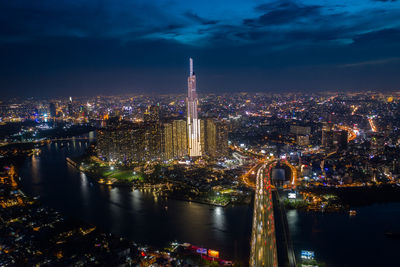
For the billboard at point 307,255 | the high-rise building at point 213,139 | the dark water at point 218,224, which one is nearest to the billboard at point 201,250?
the dark water at point 218,224

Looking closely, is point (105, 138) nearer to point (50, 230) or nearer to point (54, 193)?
point (54, 193)

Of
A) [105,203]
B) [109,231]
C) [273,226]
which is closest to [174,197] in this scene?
[105,203]

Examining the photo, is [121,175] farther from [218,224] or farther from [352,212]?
[352,212]

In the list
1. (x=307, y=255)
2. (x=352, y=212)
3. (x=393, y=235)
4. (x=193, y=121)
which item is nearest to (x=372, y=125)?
(x=193, y=121)

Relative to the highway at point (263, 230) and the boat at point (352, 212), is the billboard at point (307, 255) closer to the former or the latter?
the highway at point (263, 230)

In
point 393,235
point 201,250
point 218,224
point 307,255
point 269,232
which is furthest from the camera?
point 218,224

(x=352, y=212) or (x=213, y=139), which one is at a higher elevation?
(x=213, y=139)

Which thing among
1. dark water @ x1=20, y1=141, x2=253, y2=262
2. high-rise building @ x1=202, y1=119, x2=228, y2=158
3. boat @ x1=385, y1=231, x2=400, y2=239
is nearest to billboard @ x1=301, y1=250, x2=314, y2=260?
dark water @ x1=20, y1=141, x2=253, y2=262
